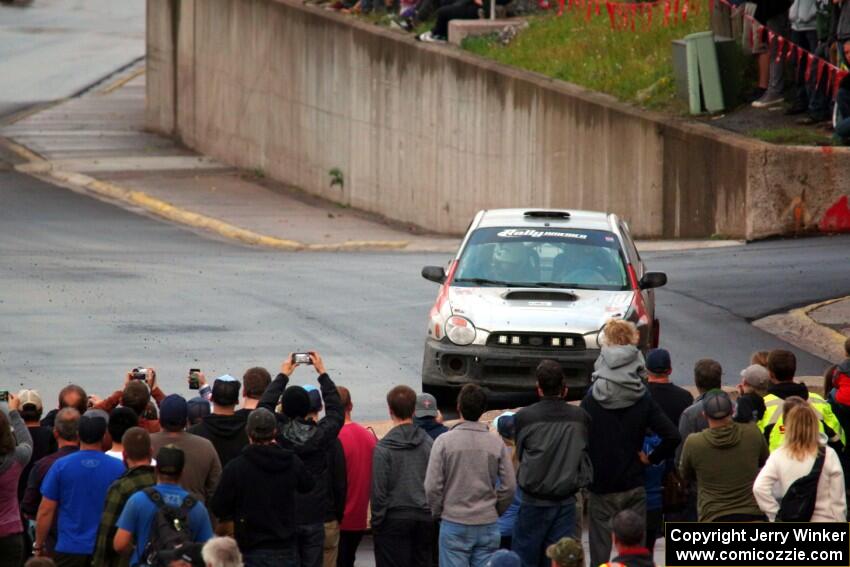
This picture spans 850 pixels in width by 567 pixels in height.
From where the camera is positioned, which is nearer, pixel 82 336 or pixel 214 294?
pixel 82 336

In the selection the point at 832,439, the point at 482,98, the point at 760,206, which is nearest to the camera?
the point at 832,439

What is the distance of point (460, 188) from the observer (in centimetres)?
2945

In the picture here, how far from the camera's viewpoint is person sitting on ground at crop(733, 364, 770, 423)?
9930mm

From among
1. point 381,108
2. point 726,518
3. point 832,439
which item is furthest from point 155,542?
point 381,108

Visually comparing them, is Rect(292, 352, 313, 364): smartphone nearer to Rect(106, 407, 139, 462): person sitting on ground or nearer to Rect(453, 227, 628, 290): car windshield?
Rect(106, 407, 139, 462): person sitting on ground

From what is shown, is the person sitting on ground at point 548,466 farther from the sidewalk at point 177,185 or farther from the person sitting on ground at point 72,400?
the sidewalk at point 177,185

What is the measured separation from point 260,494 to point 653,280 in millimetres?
6831

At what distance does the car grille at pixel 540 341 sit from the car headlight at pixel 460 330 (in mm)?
182

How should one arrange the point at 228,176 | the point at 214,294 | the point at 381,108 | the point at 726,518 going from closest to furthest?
the point at 726,518, the point at 214,294, the point at 381,108, the point at 228,176

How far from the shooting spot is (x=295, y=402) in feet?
32.0

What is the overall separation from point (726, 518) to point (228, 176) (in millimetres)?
27630

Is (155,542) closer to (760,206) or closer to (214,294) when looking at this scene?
(214,294)

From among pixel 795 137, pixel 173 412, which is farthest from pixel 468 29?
pixel 173 412

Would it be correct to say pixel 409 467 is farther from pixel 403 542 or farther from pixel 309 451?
pixel 309 451
